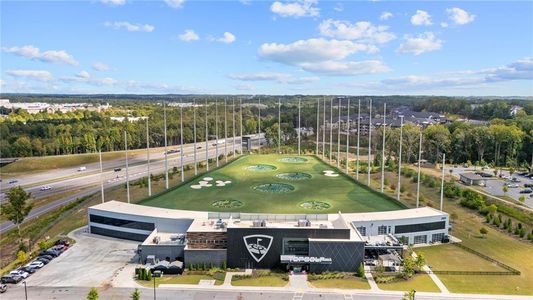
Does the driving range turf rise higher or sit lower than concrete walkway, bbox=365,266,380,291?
higher

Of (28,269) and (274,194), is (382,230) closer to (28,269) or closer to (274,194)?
(274,194)

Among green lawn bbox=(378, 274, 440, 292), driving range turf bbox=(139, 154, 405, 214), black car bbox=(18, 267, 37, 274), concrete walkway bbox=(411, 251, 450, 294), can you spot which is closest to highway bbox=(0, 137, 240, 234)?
black car bbox=(18, 267, 37, 274)

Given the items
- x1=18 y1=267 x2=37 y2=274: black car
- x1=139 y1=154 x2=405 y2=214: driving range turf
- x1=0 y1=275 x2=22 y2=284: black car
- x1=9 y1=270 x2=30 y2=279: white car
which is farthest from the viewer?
x1=139 y1=154 x2=405 y2=214: driving range turf

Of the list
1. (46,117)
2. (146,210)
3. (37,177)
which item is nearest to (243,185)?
(146,210)

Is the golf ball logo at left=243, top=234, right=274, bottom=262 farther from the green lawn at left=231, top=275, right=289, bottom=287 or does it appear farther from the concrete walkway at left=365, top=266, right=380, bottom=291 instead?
the concrete walkway at left=365, top=266, right=380, bottom=291

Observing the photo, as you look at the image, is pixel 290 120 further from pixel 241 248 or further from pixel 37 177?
pixel 241 248

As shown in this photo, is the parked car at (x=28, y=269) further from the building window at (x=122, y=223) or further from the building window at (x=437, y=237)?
the building window at (x=437, y=237)
